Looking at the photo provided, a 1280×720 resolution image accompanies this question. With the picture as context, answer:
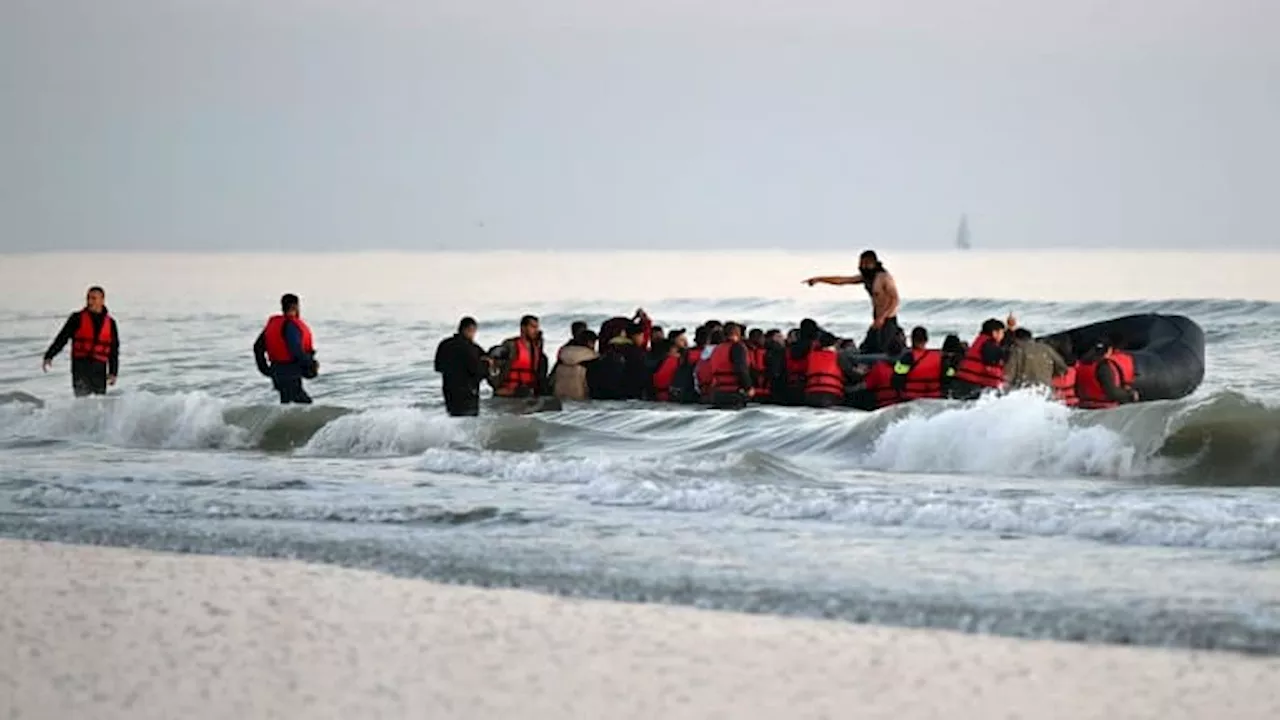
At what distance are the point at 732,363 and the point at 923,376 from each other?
76.8 inches

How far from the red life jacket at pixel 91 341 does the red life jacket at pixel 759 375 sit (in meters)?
6.06

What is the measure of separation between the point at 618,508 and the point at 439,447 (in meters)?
5.28

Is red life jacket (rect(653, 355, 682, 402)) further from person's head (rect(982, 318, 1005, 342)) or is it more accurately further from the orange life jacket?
person's head (rect(982, 318, 1005, 342))

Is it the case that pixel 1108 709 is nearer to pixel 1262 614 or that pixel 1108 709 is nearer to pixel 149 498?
pixel 1262 614

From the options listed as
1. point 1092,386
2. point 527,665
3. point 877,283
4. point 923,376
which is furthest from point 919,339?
point 527,665

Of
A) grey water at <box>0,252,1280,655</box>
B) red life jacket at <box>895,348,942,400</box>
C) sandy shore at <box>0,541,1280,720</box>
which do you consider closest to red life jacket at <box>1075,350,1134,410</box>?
grey water at <box>0,252,1280,655</box>

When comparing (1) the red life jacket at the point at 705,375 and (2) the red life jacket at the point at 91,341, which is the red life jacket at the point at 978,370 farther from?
(2) the red life jacket at the point at 91,341

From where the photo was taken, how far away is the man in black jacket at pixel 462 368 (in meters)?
18.1

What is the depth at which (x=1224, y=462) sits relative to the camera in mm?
14836

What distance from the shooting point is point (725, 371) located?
65.8ft

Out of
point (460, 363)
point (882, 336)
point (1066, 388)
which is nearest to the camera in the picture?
point (1066, 388)

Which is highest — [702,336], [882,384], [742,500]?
[702,336]

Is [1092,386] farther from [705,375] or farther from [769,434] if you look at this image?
[705,375]

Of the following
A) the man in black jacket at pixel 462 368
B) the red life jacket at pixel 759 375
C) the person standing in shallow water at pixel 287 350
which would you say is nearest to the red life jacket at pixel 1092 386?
the red life jacket at pixel 759 375
